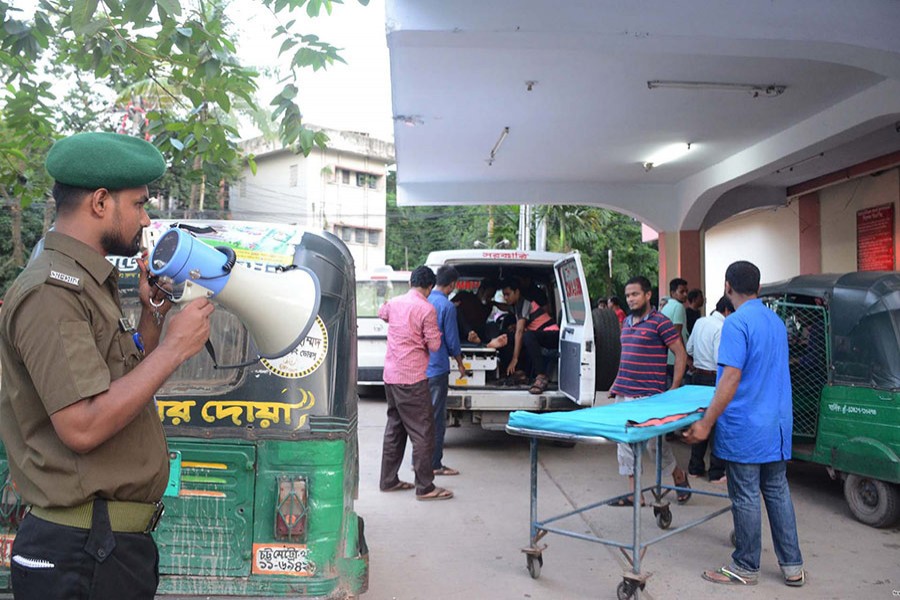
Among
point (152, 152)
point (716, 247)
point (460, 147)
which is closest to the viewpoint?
point (152, 152)

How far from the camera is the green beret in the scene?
180cm

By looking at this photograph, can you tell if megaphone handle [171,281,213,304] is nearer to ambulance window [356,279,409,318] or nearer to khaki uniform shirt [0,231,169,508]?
khaki uniform shirt [0,231,169,508]

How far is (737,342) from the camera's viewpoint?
14.4 ft

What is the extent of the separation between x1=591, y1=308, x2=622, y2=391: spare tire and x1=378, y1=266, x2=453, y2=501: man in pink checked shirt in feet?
6.63

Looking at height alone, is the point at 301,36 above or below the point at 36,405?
above

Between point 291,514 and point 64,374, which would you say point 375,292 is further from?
point 64,374

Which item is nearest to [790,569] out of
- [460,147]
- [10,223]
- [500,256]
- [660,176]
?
[500,256]

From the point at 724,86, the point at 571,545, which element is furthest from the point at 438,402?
the point at 724,86

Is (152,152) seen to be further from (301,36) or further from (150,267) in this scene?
(301,36)

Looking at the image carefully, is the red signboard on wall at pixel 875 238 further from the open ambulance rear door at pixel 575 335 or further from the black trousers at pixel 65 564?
the black trousers at pixel 65 564

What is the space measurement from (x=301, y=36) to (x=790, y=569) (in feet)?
13.6

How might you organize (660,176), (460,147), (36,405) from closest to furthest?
(36,405) < (460,147) < (660,176)

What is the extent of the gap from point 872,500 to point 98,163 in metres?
5.75

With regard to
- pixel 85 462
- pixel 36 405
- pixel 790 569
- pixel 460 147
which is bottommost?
pixel 790 569
